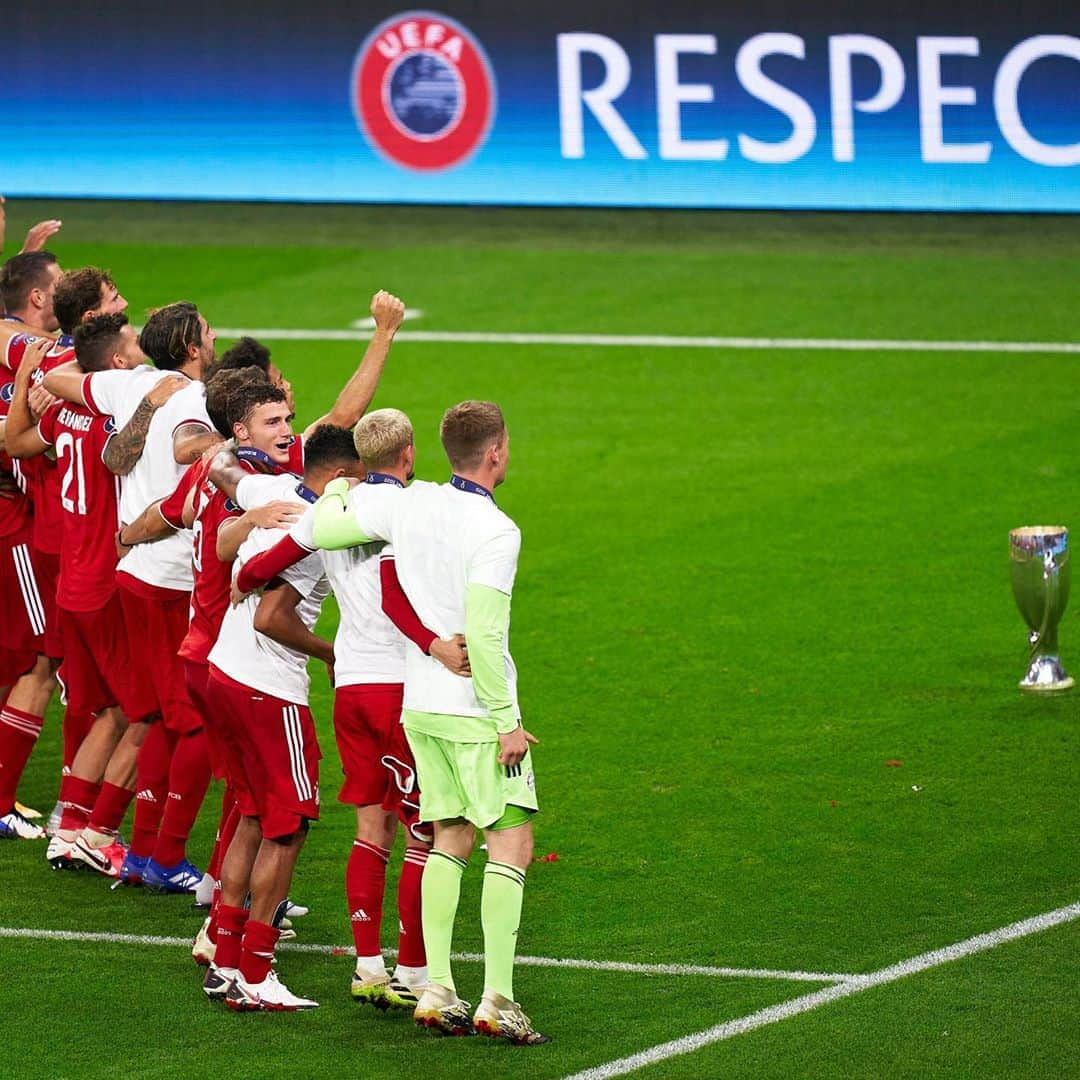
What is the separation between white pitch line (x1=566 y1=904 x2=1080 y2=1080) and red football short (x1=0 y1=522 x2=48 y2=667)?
3.52 m

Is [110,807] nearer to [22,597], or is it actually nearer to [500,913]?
[22,597]

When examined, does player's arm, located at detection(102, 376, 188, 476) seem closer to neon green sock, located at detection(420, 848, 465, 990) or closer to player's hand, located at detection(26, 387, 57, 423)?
player's hand, located at detection(26, 387, 57, 423)

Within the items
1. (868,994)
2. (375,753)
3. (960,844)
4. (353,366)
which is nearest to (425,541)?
(375,753)

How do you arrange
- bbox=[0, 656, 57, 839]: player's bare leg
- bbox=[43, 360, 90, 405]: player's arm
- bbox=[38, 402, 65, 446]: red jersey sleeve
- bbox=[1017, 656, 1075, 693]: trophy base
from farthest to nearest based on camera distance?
bbox=[1017, 656, 1075, 693]: trophy base → bbox=[0, 656, 57, 839]: player's bare leg → bbox=[38, 402, 65, 446]: red jersey sleeve → bbox=[43, 360, 90, 405]: player's arm

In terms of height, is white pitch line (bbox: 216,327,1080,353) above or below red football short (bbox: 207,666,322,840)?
above

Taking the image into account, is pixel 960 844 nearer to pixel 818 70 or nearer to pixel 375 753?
pixel 375 753

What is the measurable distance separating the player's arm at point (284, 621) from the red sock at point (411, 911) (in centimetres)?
68

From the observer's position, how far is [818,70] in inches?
727

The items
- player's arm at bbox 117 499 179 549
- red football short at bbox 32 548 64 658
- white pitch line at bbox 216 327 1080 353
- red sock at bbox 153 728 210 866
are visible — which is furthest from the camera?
white pitch line at bbox 216 327 1080 353

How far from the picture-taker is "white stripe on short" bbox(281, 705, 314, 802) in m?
6.43

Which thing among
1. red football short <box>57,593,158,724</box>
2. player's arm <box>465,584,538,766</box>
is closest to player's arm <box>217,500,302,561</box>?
player's arm <box>465,584,538,766</box>

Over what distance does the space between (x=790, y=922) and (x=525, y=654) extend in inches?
135

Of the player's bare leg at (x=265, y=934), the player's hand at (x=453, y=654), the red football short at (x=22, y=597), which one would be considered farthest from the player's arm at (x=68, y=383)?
the player's hand at (x=453, y=654)

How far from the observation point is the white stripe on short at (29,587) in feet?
27.9
